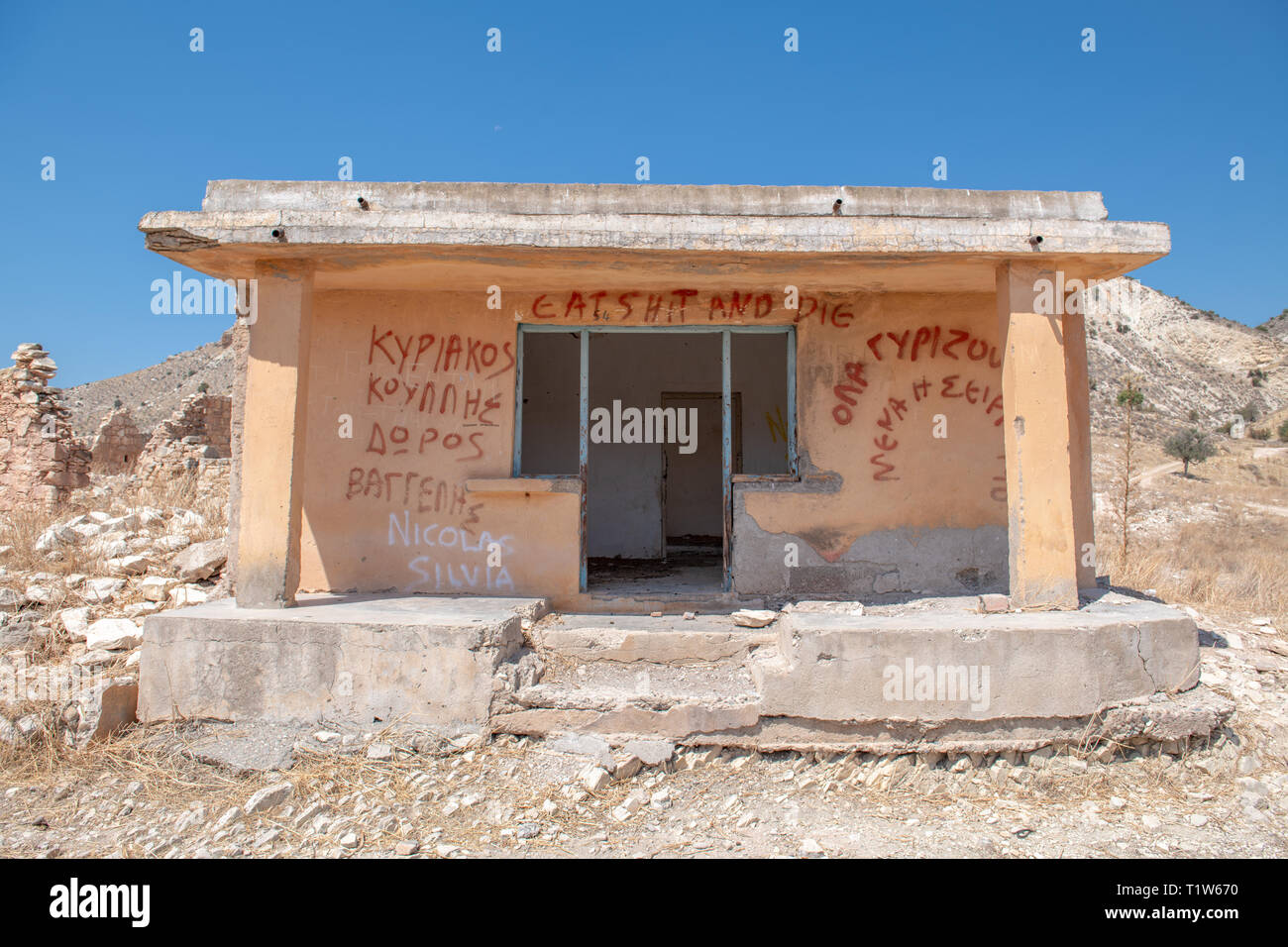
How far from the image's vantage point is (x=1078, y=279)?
520 centimetres

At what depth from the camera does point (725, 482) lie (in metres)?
5.83

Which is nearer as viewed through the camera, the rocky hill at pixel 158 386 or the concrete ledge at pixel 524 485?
the concrete ledge at pixel 524 485

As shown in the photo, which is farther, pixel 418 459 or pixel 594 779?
pixel 418 459

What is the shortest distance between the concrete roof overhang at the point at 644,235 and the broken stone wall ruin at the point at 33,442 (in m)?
8.71

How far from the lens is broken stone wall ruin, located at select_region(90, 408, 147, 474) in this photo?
14.1 metres

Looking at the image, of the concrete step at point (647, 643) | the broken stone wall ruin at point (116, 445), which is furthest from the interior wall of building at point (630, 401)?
the broken stone wall ruin at point (116, 445)

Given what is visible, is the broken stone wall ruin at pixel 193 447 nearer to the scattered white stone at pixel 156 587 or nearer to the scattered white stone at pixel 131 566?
the scattered white stone at pixel 131 566

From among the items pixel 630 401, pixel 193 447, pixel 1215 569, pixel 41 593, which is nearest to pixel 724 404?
pixel 630 401

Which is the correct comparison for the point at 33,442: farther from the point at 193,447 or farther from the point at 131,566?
the point at 131,566

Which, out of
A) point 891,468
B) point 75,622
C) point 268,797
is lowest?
point 268,797

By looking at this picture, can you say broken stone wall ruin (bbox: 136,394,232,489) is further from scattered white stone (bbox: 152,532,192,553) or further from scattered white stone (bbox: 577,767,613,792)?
scattered white stone (bbox: 577,767,613,792)

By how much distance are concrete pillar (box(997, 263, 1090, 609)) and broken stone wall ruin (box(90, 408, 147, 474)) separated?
51.3ft

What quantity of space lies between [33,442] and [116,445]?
3149mm

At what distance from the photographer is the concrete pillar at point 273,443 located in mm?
4848
